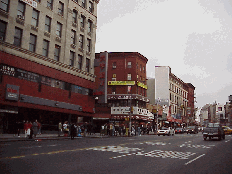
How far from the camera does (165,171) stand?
27.6 ft

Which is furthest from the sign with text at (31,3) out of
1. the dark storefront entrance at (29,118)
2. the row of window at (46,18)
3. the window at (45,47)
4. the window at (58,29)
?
the dark storefront entrance at (29,118)

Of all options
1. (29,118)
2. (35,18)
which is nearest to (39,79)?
→ (29,118)

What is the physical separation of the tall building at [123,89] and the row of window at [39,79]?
57.1 ft

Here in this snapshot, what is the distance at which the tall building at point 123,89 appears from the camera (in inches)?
2224

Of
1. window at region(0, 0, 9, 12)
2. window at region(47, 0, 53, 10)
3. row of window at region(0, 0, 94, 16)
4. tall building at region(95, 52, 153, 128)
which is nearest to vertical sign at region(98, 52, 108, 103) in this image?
row of window at region(0, 0, 94, 16)

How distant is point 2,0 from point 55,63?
1004 centimetres

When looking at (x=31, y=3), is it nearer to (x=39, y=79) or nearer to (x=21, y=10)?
(x=21, y=10)

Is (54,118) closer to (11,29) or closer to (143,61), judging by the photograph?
(11,29)

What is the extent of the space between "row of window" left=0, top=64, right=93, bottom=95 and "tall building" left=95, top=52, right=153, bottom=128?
1741 centimetres

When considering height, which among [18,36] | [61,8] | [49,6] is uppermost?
[61,8]

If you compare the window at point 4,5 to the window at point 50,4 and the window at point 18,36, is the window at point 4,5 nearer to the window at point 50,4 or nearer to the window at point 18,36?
the window at point 18,36

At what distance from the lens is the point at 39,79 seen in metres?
30.7

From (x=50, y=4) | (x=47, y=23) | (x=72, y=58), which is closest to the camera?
(x=47, y=23)

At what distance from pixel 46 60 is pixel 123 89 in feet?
92.8
